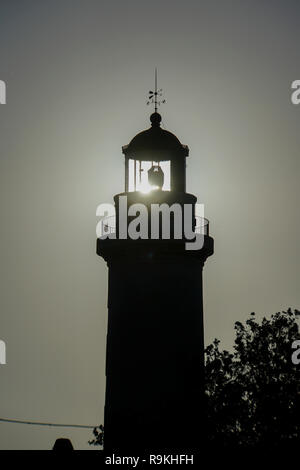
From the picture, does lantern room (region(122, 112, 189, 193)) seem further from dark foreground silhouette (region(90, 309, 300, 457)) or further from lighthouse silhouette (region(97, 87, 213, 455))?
dark foreground silhouette (region(90, 309, 300, 457))

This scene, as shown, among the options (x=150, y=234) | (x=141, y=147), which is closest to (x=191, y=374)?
(x=150, y=234)

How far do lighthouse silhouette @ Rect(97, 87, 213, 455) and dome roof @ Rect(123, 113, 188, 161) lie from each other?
0.03 metres

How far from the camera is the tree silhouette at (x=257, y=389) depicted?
97.9ft

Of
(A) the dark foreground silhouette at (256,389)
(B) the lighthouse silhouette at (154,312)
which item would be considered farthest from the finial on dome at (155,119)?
(A) the dark foreground silhouette at (256,389)

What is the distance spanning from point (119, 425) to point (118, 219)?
6.47 m

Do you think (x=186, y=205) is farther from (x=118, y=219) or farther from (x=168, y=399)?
(x=168, y=399)

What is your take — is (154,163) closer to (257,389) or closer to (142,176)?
(142,176)

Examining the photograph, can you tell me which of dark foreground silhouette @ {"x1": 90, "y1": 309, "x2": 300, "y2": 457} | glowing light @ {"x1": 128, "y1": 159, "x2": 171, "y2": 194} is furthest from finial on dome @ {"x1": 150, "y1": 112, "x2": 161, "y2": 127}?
dark foreground silhouette @ {"x1": 90, "y1": 309, "x2": 300, "y2": 457}

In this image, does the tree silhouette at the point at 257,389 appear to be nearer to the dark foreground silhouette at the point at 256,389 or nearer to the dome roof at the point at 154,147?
the dark foreground silhouette at the point at 256,389

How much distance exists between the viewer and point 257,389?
3083 centimetres

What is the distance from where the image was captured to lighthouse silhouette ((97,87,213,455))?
2503 centimetres

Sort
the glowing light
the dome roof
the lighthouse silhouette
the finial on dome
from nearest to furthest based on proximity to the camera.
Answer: the lighthouse silhouette
the glowing light
the dome roof
the finial on dome

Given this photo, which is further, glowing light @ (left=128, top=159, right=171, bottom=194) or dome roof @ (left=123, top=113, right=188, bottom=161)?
dome roof @ (left=123, top=113, right=188, bottom=161)
